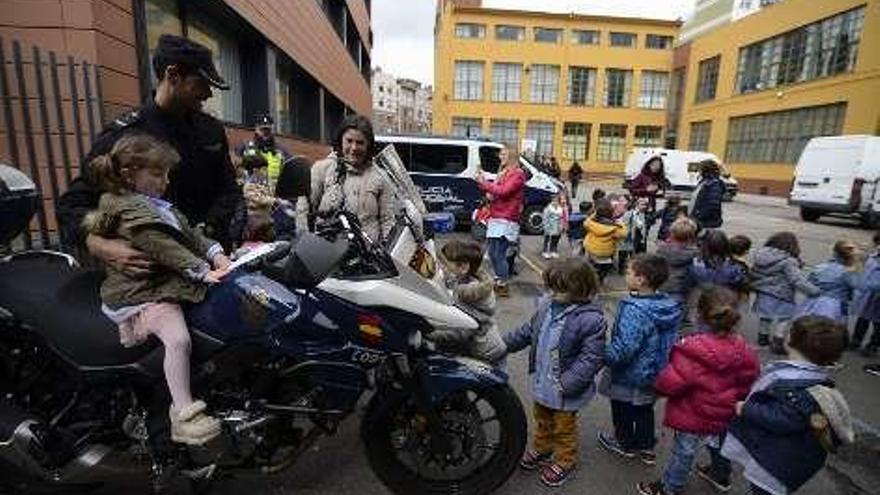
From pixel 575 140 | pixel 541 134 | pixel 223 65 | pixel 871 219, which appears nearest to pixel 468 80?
pixel 541 134

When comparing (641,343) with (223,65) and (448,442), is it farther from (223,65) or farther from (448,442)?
(223,65)

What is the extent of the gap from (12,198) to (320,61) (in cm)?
1486

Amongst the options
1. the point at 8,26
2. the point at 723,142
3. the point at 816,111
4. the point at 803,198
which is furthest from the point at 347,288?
the point at 723,142

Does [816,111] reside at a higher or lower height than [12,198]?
higher

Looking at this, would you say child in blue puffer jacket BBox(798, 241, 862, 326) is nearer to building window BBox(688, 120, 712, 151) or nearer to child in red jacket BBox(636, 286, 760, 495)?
child in red jacket BBox(636, 286, 760, 495)

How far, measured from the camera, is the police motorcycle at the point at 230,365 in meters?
2.36

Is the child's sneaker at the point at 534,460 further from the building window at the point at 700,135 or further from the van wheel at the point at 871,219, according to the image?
the building window at the point at 700,135

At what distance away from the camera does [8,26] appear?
4465 millimetres

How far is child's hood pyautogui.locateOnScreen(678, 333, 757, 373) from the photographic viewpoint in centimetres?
290

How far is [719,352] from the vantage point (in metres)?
2.91

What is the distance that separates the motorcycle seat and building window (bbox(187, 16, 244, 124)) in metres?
6.27

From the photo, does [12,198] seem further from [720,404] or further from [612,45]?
[612,45]

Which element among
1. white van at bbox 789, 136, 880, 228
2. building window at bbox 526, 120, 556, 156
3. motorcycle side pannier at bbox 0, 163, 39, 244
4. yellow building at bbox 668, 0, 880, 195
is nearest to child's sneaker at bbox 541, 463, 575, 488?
motorcycle side pannier at bbox 0, 163, 39, 244

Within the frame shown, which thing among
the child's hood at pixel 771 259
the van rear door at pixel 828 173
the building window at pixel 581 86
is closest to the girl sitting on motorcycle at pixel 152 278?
the child's hood at pixel 771 259
